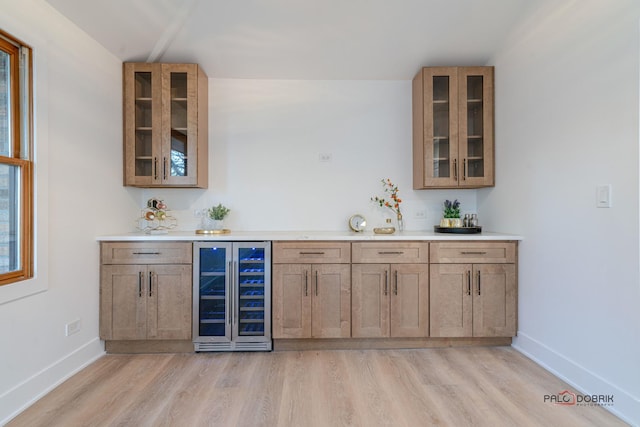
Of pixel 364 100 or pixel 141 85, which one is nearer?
pixel 141 85

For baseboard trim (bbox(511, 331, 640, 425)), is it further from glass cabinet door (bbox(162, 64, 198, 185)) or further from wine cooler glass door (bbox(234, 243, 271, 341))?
glass cabinet door (bbox(162, 64, 198, 185))

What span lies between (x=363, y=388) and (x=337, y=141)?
2.21 metres

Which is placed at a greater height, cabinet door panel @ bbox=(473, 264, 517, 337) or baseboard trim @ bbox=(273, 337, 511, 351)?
cabinet door panel @ bbox=(473, 264, 517, 337)

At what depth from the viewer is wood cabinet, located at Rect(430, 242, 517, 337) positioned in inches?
A: 104

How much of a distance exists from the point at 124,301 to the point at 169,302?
1.14 feet

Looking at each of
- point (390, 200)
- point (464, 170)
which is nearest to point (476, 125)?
point (464, 170)

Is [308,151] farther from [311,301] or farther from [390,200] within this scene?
[311,301]

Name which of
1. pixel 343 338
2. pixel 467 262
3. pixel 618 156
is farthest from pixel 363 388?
pixel 618 156

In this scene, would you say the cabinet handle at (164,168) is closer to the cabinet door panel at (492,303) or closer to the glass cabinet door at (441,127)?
the glass cabinet door at (441,127)

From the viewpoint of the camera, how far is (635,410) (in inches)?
66.8

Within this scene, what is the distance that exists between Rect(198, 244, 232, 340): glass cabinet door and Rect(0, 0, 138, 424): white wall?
79 centimetres

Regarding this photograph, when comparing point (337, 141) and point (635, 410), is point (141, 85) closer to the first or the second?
point (337, 141)

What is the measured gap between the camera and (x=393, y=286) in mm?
2631

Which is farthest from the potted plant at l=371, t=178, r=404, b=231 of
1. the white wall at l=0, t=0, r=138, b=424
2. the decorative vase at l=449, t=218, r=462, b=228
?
the white wall at l=0, t=0, r=138, b=424
